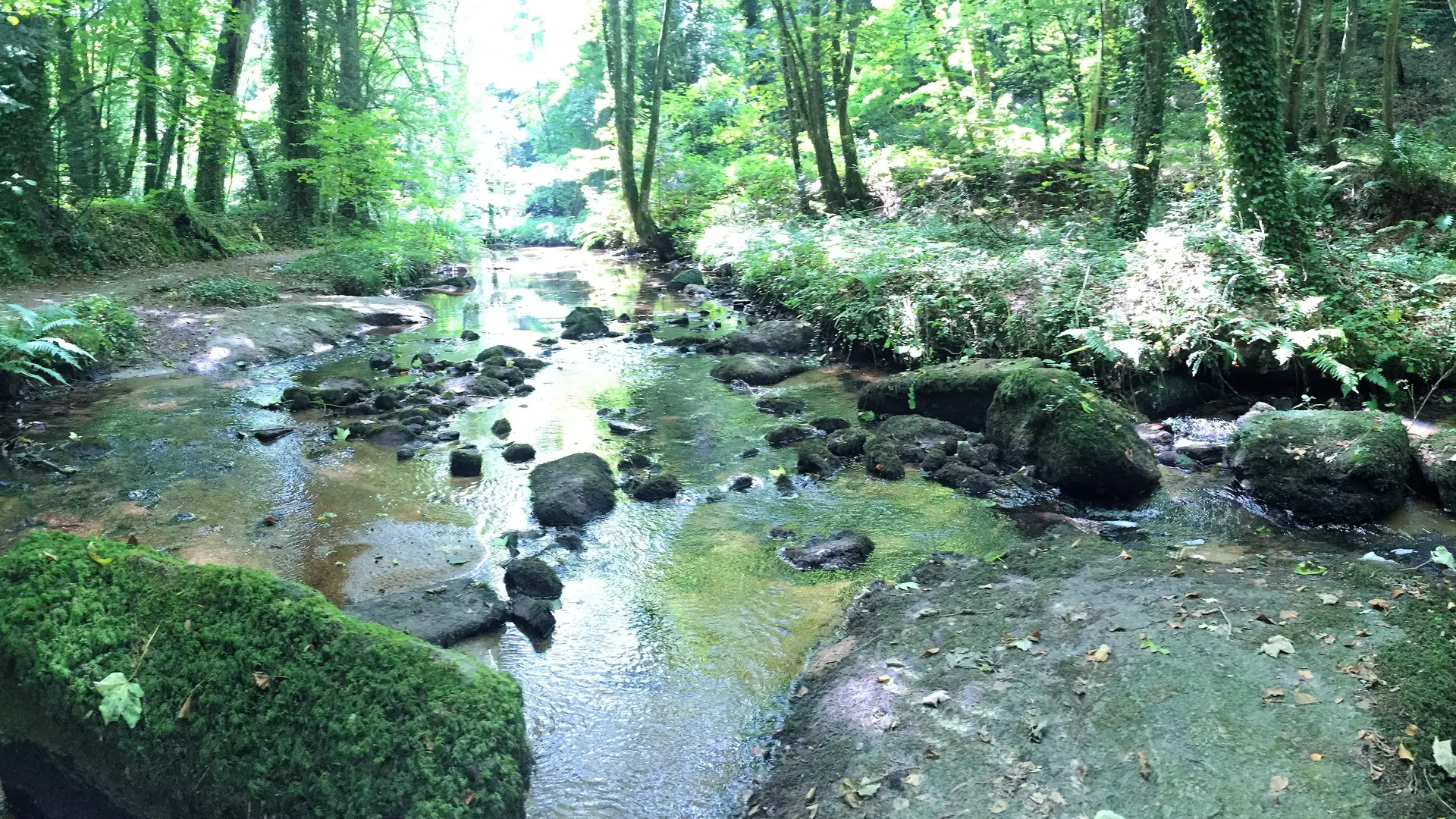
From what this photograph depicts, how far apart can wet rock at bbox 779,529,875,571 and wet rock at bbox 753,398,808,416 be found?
13.4ft

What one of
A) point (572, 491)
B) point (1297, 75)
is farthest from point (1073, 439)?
point (1297, 75)

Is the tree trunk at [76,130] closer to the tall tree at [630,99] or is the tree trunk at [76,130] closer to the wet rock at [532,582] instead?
the tall tree at [630,99]

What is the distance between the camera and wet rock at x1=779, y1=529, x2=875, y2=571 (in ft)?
20.8

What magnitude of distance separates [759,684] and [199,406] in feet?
29.6

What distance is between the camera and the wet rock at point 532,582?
584 cm

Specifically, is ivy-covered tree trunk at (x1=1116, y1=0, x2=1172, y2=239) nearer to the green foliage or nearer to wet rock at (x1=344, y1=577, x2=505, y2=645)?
wet rock at (x1=344, y1=577, x2=505, y2=645)

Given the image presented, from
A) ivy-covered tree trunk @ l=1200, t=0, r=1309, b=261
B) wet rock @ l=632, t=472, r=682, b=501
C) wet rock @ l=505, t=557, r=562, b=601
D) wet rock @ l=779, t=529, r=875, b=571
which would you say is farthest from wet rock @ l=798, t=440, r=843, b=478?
ivy-covered tree trunk @ l=1200, t=0, r=1309, b=261

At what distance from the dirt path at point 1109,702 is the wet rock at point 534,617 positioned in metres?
1.76

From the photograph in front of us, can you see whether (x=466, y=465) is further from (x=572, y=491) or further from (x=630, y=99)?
(x=630, y=99)

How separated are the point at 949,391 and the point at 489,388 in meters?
6.29

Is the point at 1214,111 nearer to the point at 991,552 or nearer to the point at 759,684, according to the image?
the point at 991,552

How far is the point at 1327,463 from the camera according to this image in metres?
6.70

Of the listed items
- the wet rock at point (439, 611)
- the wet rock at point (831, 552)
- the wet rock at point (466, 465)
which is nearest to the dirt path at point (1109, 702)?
the wet rock at point (831, 552)

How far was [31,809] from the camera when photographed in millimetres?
3422
